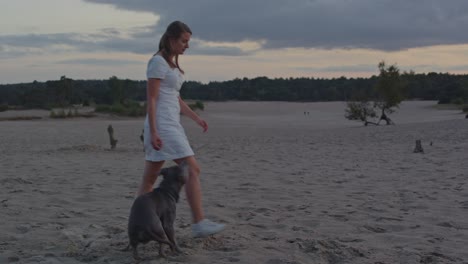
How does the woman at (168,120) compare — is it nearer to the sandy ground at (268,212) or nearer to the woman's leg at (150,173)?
the woman's leg at (150,173)

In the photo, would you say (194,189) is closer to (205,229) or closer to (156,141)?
(205,229)

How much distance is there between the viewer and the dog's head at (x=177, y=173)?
15.8ft

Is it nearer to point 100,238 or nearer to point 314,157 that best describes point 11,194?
point 100,238

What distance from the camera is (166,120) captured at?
4.92 m

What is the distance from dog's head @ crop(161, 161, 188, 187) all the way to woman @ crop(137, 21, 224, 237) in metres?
0.07

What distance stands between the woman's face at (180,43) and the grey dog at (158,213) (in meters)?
0.96

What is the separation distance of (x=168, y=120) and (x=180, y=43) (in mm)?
661

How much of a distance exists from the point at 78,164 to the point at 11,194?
4087 mm

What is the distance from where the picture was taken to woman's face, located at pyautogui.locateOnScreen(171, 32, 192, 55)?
498 centimetres

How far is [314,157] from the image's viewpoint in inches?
529

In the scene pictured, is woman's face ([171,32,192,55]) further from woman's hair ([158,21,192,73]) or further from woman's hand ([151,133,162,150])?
woman's hand ([151,133,162,150])

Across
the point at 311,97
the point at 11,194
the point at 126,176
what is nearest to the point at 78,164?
the point at 126,176

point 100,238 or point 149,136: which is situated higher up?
point 149,136

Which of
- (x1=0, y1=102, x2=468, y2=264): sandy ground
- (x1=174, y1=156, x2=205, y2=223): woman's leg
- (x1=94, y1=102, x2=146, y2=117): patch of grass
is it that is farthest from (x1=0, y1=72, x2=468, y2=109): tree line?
(x1=174, y1=156, x2=205, y2=223): woman's leg
